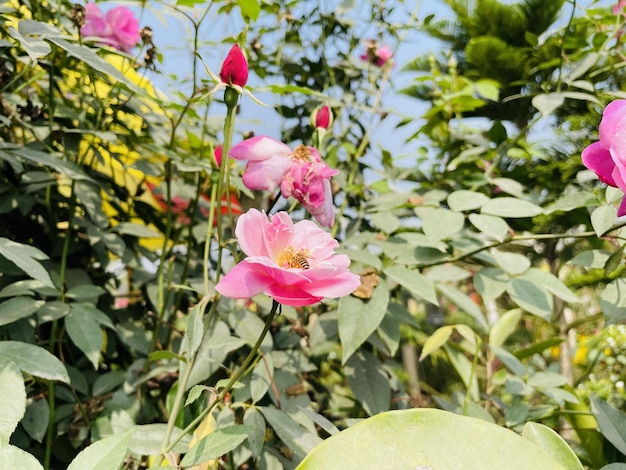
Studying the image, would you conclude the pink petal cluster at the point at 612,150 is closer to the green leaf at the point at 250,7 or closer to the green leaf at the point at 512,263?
the green leaf at the point at 512,263

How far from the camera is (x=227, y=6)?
0.70 m

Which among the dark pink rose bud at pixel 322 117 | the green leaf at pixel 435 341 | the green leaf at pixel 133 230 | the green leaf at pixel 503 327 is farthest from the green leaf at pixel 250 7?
the green leaf at pixel 503 327

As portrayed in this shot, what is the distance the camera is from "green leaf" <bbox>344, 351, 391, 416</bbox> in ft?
1.58

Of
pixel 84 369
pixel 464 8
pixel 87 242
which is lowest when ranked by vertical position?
pixel 84 369

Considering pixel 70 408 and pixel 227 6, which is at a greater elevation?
pixel 227 6

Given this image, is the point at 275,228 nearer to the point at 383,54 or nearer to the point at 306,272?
the point at 306,272

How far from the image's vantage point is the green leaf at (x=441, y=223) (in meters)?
0.48

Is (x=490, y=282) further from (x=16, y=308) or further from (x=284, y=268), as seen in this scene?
(x=16, y=308)

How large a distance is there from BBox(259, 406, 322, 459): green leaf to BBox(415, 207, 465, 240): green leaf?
0.69ft

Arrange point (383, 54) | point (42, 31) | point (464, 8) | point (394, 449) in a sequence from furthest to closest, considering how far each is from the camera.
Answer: point (464, 8) < point (383, 54) < point (42, 31) < point (394, 449)

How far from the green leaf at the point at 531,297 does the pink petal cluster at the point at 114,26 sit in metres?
0.49

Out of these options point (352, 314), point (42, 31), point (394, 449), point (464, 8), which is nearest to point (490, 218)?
point (352, 314)

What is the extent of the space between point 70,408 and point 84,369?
77 millimetres

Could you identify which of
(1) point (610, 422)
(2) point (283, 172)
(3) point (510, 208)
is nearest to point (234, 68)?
(2) point (283, 172)
